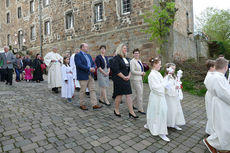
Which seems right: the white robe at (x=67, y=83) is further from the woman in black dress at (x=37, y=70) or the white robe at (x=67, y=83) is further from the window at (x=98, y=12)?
the window at (x=98, y=12)

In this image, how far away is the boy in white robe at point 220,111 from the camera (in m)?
2.68

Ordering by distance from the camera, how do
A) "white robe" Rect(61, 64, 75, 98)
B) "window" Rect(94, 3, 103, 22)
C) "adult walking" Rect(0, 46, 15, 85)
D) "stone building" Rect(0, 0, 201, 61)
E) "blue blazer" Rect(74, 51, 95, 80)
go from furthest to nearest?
"window" Rect(94, 3, 103, 22) → "stone building" Rect(0, 0, 201, 61) → "adult walking" Rect(0, 46, 15, 85) → "white robe" Rect(61, 64, 75, 98) → "blue blazer" Rect(74, 51, 95, 80)

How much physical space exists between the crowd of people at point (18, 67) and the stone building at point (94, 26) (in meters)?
6.13

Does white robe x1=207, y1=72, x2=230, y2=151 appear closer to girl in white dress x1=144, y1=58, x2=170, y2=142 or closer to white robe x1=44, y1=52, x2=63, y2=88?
girl in white dress x1=144, y1=58, x2=170, y2=142

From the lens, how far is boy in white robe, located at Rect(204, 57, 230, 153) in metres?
2.68

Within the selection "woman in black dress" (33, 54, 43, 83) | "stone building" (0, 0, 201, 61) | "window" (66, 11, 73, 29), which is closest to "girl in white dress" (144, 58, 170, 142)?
"stone building" (0, 0, 201, 61)

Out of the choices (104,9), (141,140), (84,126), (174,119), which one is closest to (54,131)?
(84,126)


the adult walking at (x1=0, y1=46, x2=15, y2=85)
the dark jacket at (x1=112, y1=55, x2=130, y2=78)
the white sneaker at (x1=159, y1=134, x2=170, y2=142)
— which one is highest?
the adult walking at (x1=0, y1=46, x2=15, y2=85)

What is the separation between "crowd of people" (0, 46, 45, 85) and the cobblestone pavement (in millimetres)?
4531

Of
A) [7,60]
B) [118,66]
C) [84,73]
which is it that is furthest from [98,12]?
[118,66]

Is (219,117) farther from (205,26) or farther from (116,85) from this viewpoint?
(205,26)

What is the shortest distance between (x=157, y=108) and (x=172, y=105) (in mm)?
501

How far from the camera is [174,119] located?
373 cm

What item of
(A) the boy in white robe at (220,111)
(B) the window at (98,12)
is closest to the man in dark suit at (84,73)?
(A) the boy in white robe at (220,111)
